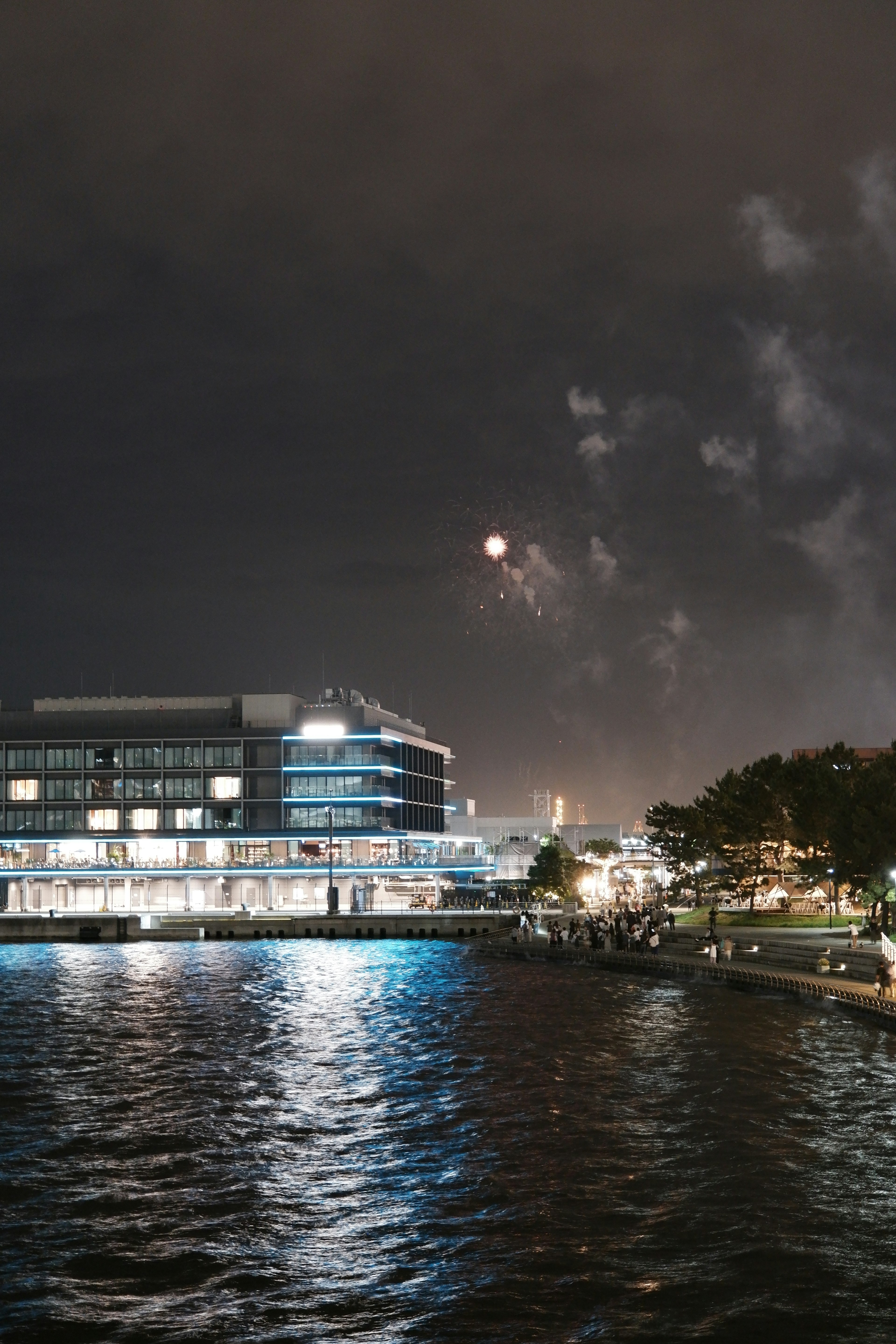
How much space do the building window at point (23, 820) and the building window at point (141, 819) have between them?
443 inches

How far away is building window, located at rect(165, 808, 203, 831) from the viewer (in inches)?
6737

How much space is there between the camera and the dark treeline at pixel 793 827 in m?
74.4

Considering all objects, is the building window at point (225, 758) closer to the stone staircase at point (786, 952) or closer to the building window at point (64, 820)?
the building window at point (64, 820)

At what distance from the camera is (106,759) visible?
17325 cm

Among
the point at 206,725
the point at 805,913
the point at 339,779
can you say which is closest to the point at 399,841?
the point at 339,779

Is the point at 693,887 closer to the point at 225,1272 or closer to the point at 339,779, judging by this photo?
the point at 339,779

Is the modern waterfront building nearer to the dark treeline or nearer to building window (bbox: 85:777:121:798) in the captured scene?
building window (bbox: 85:777:121:798)

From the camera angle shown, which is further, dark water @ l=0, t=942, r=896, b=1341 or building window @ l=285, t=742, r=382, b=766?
building window @ l=285, t=742, r=382, b=766

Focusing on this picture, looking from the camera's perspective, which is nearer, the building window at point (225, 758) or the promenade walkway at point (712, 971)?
the promenade walkway at point (712, 971)

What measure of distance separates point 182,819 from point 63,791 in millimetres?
15732

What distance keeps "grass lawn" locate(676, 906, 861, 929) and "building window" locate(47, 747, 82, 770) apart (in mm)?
86953

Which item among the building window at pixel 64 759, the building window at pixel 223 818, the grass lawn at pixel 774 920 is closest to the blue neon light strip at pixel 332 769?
the building window at pixel 223 818

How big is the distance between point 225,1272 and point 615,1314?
7342 mm

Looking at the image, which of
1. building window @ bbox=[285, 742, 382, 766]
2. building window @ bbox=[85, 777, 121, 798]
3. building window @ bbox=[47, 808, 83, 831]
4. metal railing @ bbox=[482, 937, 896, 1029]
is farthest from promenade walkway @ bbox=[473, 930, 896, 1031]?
building window @ bbox=[47, 808, 83, 831]
